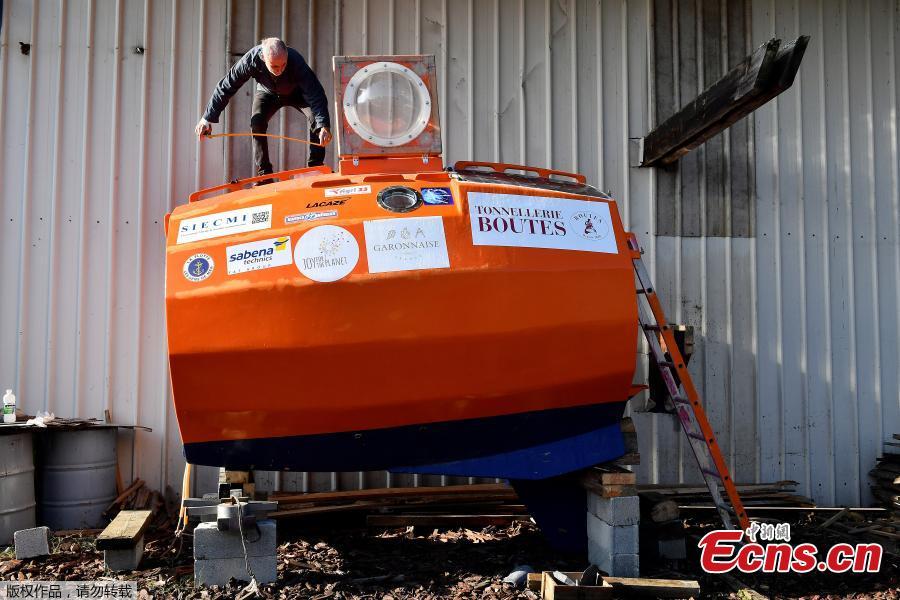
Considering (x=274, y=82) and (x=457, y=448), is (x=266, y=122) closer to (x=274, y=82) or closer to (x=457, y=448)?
(x=274, y=82)

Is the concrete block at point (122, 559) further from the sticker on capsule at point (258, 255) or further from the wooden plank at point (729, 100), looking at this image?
the wooden plank at point (729, 100)

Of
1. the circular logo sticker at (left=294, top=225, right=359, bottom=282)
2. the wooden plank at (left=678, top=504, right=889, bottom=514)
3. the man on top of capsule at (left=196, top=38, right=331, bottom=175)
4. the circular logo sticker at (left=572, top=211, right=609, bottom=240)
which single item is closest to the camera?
the circular logo sticker at (left=294, top=225, right=359, bottom=282)

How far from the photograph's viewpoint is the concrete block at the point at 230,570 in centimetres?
363

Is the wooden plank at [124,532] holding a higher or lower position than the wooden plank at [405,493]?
higher

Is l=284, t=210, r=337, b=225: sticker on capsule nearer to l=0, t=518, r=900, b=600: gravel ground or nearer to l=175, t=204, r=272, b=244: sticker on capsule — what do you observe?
l=175, t=204, r=272, b=244: sticker on capsule

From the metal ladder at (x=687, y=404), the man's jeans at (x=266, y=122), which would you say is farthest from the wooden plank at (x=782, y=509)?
the man's jeans at (x=266, y=122)

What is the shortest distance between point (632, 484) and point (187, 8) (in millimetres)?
4528

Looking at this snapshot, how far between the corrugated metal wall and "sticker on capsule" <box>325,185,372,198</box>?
1934 mm

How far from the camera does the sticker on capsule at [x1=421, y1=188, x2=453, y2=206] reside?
12.4 ft

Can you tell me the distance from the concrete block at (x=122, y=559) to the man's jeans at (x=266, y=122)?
2480 millimetres

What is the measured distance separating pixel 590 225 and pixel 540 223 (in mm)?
288

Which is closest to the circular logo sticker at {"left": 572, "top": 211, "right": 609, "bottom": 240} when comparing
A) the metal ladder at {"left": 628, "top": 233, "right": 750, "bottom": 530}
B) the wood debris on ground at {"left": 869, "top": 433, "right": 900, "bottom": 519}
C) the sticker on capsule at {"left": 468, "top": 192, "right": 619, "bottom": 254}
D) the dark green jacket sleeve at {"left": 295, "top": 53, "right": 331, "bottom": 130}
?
the sticker on capsule at {"left": 468, "top": 192, "right": 619, "bottom": 254}

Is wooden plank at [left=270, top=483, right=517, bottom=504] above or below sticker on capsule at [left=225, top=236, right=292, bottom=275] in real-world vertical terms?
below

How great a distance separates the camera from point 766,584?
3.96 metres
